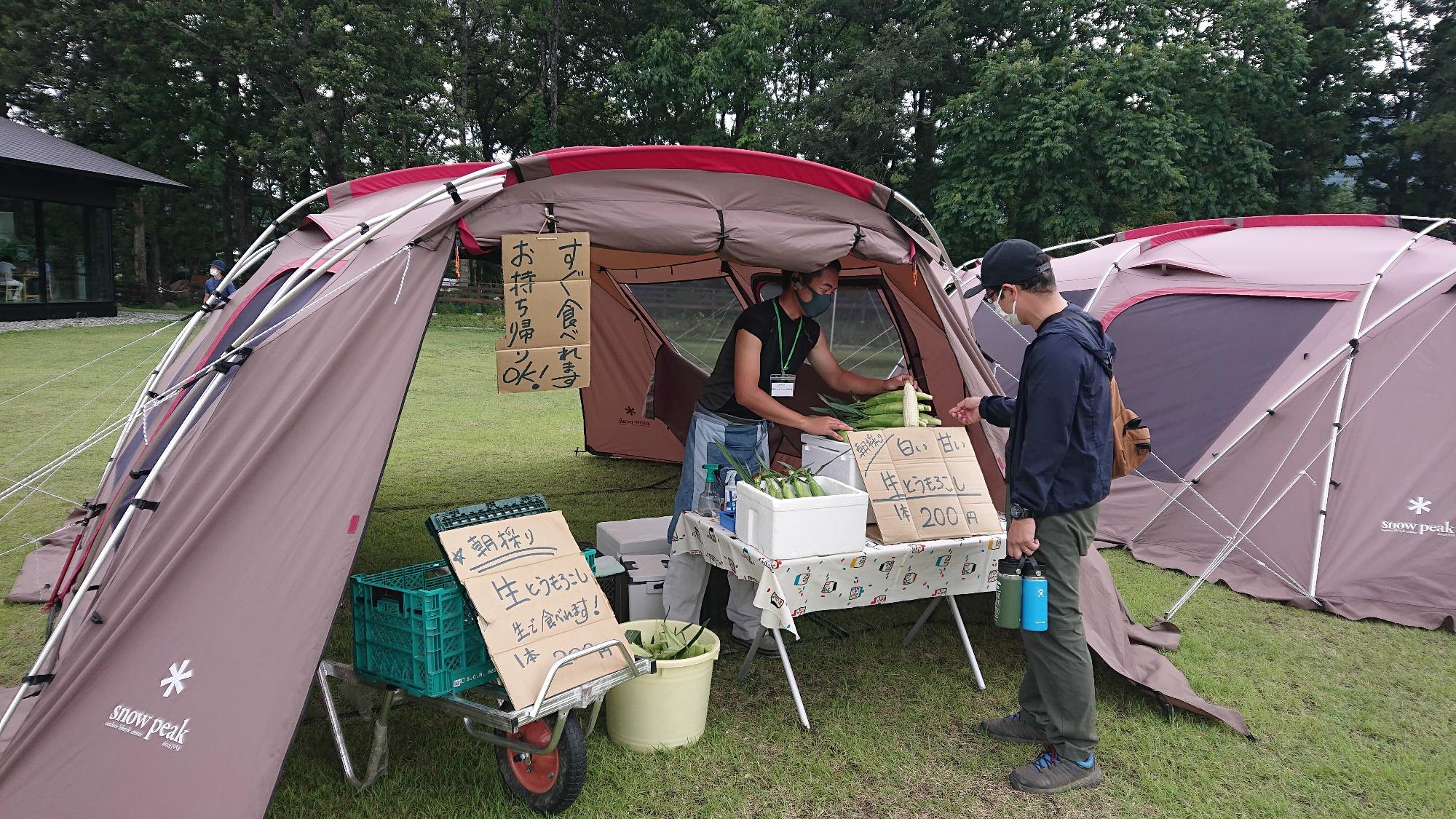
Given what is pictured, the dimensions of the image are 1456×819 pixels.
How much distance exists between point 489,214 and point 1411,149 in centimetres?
2381

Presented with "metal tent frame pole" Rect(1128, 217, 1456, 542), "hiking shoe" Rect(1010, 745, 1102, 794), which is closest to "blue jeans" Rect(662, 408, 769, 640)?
"hiking shoe" Rect(1010, 745, 1102, 794)

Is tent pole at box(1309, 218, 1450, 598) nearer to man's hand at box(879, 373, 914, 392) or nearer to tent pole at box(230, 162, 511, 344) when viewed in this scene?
man's hand at box(879, 373, 914, 392)

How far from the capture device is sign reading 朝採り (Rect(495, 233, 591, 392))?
112 inches

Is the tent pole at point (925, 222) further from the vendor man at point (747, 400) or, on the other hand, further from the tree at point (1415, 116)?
the tree at point (1415, 116)

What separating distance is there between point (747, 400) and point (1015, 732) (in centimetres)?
158

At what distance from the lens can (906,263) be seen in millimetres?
3705

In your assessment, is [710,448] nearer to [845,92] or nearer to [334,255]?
[334,255]

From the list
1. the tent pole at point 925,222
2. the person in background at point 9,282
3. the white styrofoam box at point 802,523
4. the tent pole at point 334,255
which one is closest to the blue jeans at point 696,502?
the white styrofoam box at point 802,523

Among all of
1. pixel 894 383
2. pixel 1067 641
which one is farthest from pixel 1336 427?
pixel 1067 641

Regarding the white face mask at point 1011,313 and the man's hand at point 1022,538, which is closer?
the man's hand at point 1022,538

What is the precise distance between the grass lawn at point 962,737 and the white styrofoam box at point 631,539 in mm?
735

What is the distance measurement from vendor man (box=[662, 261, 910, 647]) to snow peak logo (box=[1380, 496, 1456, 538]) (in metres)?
2.85

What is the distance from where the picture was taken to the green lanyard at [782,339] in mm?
3604

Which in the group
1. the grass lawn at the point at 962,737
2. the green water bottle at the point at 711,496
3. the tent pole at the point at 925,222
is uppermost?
the tent pole at the point at 925,222
